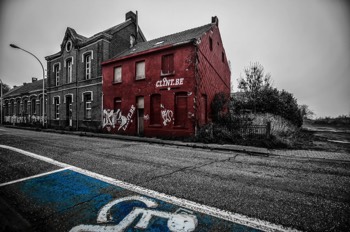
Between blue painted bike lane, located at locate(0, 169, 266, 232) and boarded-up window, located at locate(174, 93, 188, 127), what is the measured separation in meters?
8.91

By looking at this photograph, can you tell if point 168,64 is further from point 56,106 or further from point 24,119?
point 24,119

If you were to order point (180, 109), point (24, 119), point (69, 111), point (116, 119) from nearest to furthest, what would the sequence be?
point (180, 109)
point (116, 119)
point (69, 111)
point (24, 119)

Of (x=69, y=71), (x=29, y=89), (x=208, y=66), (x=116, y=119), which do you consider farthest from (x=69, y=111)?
(x=208, y=66)

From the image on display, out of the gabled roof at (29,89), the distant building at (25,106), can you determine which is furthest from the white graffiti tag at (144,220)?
the gabled roof at (29,89)

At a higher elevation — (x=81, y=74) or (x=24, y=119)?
(x=81, y=74)

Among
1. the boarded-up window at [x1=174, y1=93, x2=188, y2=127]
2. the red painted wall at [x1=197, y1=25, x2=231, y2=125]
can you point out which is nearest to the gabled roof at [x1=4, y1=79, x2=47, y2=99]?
the boarded-up window at [x1=174, y1=93, x2=188, y2=127]

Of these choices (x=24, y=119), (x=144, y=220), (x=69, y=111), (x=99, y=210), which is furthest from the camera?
(x=24, y=119)

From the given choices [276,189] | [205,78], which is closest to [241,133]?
[205,78]

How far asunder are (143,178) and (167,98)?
9.13 m

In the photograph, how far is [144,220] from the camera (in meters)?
2.41

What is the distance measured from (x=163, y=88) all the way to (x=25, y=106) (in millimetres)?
28440

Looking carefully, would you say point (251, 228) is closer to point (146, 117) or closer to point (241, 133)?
point (241, 133)

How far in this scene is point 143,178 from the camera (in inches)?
162

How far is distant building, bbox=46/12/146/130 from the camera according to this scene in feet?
57.2
